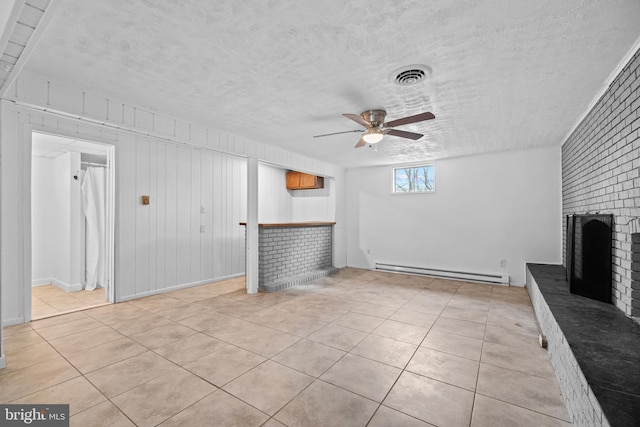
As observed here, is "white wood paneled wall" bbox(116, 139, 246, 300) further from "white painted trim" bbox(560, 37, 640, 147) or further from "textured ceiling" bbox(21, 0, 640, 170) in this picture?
"white painted trim" bbox(560, 37, 640, 147)

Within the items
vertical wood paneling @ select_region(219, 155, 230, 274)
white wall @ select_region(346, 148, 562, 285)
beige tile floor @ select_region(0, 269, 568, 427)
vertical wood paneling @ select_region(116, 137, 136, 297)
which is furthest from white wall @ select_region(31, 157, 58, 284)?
white wall @ select_region(346, 148, 562, 285)

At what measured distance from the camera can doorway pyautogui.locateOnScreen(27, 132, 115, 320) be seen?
14.6ft

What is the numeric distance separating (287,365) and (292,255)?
3150 mm

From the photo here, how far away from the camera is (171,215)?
15.0 feet

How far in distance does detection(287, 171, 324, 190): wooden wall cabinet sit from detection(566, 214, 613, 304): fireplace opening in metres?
4.91

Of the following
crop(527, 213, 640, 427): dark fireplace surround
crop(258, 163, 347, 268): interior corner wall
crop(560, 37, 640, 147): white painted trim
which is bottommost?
crop(527, 213, 640, 427): dark fireplace surround

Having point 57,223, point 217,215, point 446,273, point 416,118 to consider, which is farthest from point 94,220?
point 446,273

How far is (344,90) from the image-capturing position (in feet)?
9.04

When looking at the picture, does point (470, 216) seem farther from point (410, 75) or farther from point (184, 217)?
point (184, 217)

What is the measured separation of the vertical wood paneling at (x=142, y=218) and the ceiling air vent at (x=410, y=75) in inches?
143

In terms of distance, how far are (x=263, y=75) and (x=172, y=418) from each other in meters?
2.58

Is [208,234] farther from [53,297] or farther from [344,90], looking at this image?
[344,90]

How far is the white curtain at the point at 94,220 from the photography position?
4555 mm

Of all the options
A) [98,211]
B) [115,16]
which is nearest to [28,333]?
[98,211]
